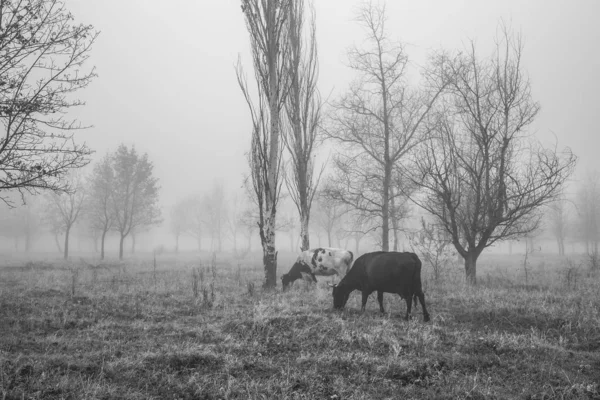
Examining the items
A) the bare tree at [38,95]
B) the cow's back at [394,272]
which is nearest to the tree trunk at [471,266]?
the cow's back at [394,272]

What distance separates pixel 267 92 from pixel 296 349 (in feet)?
32.6

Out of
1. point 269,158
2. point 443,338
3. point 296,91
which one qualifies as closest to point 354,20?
point 296,91

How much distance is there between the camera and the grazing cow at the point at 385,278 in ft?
24.6

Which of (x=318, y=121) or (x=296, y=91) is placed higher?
(x=296, y=91)

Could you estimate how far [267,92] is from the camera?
13.0 metres

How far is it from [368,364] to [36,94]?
8844mm

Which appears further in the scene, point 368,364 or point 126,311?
point 126,311

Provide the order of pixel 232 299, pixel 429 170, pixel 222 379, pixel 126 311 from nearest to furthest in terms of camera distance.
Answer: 1. pixel 222 379
2. pixel 126 311
3. pixel 232 299
4. pixel 429 170

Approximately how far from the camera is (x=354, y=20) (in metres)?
15.6

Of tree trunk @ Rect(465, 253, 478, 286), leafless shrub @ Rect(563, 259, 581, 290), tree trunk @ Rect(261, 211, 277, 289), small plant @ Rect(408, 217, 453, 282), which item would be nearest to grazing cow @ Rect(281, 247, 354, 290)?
tree trunk @ Rect(261, 211, 277, 289)

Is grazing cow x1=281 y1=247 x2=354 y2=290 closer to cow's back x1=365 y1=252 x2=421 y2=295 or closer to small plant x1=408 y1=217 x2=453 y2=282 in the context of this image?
small plant x1=408 y1=217 x2=453 y2=282

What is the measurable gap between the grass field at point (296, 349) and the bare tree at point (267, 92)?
15.3 ft

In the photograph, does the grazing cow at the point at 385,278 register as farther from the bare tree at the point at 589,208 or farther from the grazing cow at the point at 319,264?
the bare tree at the point at 589,208

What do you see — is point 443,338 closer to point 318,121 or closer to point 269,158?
point 269,158
